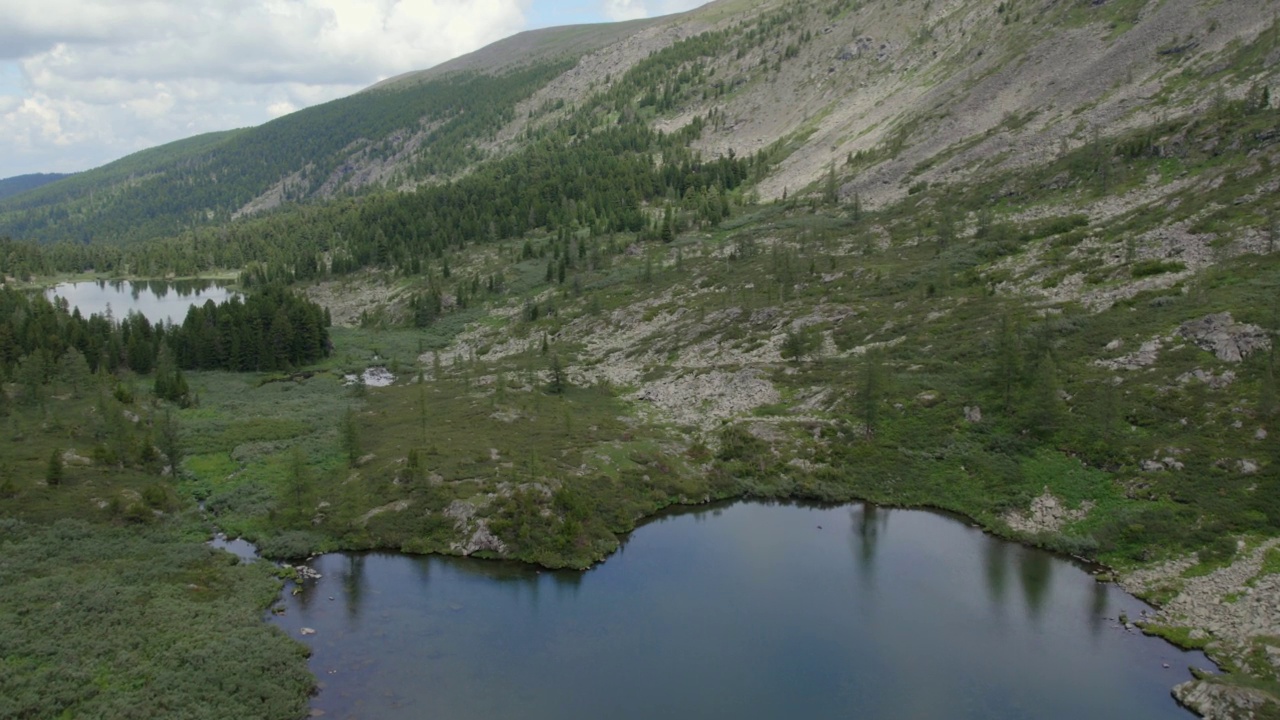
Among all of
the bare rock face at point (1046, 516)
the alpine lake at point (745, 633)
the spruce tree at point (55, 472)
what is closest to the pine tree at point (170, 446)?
the spruce tree at point (55, 472)

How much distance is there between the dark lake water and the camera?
→ 38.6m

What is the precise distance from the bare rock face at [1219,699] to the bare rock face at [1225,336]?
34.8m

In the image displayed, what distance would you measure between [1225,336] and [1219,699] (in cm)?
3874

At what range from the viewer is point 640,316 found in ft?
393

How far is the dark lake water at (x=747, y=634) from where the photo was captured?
38594 mm

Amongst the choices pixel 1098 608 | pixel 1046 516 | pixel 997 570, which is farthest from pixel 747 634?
pixel 1046 516

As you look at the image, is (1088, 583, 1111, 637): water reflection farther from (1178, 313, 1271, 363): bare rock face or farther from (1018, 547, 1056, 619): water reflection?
(1178, 313, 1271, 363): bare rock face

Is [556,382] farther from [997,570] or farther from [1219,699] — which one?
[1219,699]

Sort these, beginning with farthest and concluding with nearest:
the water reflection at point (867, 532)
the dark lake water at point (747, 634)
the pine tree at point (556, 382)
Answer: the pine tree at point (556, 382) → the water reflection at point (867, 532) → the dark lake water at point (747, 634)

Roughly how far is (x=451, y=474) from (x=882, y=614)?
34.3 meters

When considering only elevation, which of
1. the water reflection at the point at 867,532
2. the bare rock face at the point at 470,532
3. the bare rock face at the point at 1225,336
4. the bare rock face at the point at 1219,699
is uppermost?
the bare rock face at the point at 1225,336

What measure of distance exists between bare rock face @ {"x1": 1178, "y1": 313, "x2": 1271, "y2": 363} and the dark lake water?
25767 millimetres

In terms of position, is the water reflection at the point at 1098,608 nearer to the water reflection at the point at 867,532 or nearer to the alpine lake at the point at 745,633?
the alpine lake at the point at 745,633

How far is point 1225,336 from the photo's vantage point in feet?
210
